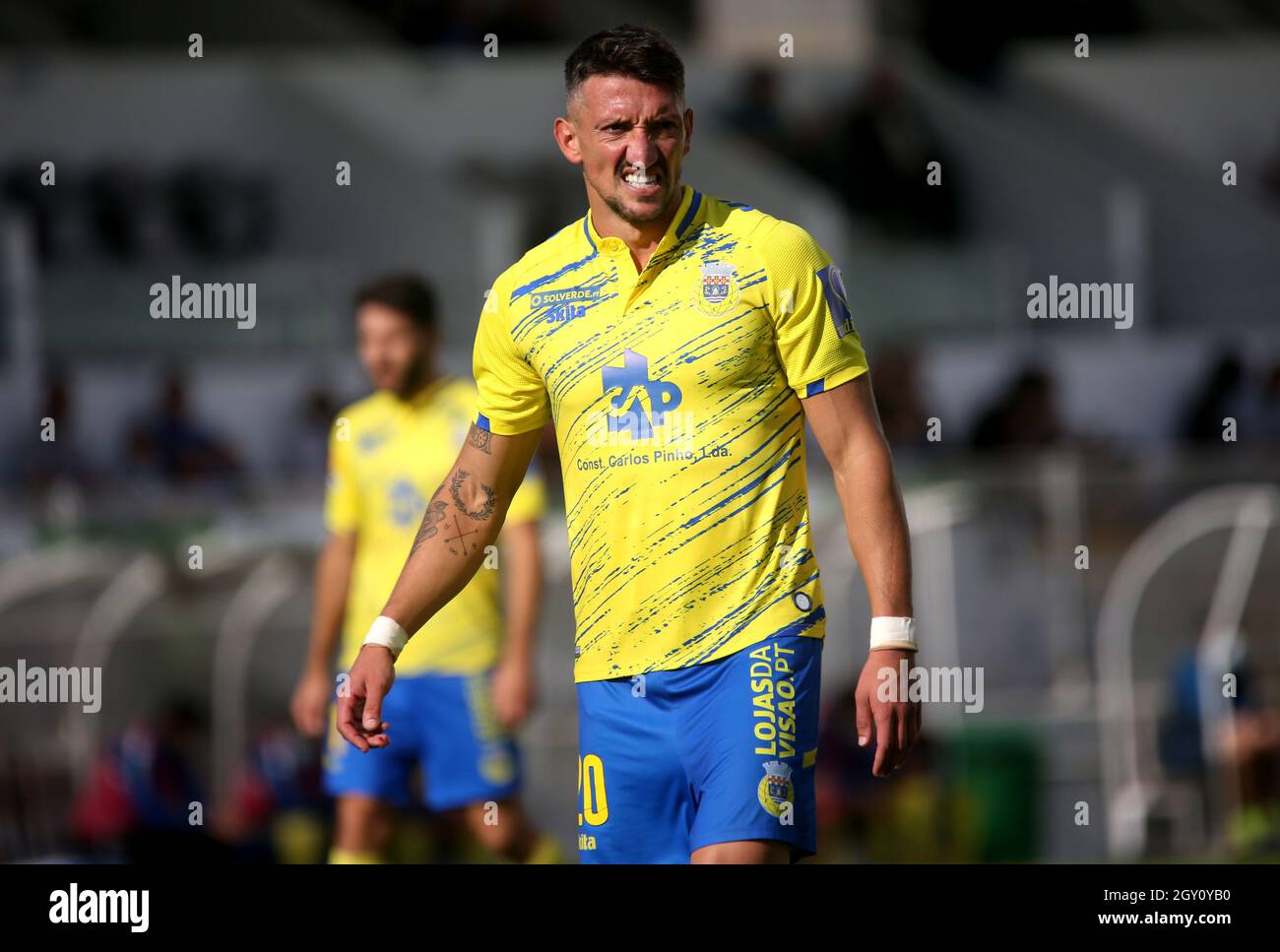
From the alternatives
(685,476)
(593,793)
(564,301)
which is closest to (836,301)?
(685,476)

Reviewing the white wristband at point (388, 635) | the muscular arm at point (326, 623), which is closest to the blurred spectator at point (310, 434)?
the muscular arm at point (326, 623)

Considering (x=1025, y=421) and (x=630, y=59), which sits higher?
(x=1025, y=421)

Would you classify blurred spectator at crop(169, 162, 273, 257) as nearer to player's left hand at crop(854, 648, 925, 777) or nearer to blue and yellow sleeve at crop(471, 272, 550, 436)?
blue and yellow sleeve at crop(471, 272, 550, 436)

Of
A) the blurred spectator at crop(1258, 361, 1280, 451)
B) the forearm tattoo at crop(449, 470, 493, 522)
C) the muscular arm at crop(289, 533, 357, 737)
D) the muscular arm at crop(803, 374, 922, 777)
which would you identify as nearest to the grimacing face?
the muscular arm at crop(803, 374, 922, 777)

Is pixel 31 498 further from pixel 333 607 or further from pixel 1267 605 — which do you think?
pixel 1267 605

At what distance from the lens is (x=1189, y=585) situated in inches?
429

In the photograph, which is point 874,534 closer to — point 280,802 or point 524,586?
point 524,586

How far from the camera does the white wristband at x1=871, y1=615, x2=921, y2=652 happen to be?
421 cm

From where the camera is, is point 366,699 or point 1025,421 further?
point 1025,421

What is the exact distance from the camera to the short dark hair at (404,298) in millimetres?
7230

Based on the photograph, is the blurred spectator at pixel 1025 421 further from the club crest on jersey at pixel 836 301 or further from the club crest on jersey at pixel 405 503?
the club crest on jersey at pixel 836 301

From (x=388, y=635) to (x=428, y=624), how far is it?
105 inches

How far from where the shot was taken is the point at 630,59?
4.34 metres
